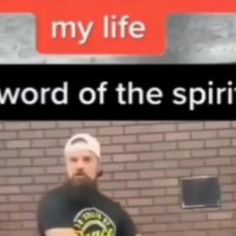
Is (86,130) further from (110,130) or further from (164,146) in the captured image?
(164,146)

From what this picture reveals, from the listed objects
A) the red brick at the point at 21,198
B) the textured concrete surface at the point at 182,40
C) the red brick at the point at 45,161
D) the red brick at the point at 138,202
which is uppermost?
the textured concrete surface at the point at 182,40

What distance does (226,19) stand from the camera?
Answer: 227 inches

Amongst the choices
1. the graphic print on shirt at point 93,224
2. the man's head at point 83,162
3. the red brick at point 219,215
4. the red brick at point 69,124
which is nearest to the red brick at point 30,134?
the red brick at point 69,124

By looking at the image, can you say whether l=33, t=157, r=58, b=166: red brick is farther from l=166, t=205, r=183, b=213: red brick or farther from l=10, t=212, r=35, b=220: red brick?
l=166, t=205, r=183, b=213: red brick

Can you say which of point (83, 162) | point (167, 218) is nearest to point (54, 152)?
point (167, 218)

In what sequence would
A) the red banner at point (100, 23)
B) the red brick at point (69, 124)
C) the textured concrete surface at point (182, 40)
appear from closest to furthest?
the red banner at point (100, 23), the textured concrete surface at point (182, 40), the red brick at point (69, 124)

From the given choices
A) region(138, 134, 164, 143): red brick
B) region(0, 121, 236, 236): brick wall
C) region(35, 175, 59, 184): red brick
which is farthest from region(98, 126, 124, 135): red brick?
region(35, 175, 59, 184): red brick

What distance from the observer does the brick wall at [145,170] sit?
230 inches

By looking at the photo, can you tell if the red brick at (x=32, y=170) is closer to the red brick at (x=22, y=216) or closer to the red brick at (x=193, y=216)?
the red brick at (x=22, y=216)

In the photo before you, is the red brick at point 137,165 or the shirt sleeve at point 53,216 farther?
the red brick at point 137,165

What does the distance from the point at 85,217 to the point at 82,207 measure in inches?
1.7

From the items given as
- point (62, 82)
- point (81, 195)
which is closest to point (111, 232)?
point (81, 195)

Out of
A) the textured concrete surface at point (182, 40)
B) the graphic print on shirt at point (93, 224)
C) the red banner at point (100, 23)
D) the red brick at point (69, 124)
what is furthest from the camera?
the red brick at point (69, 124)

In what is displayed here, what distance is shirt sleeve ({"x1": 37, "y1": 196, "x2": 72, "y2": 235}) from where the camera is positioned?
15.3ft
